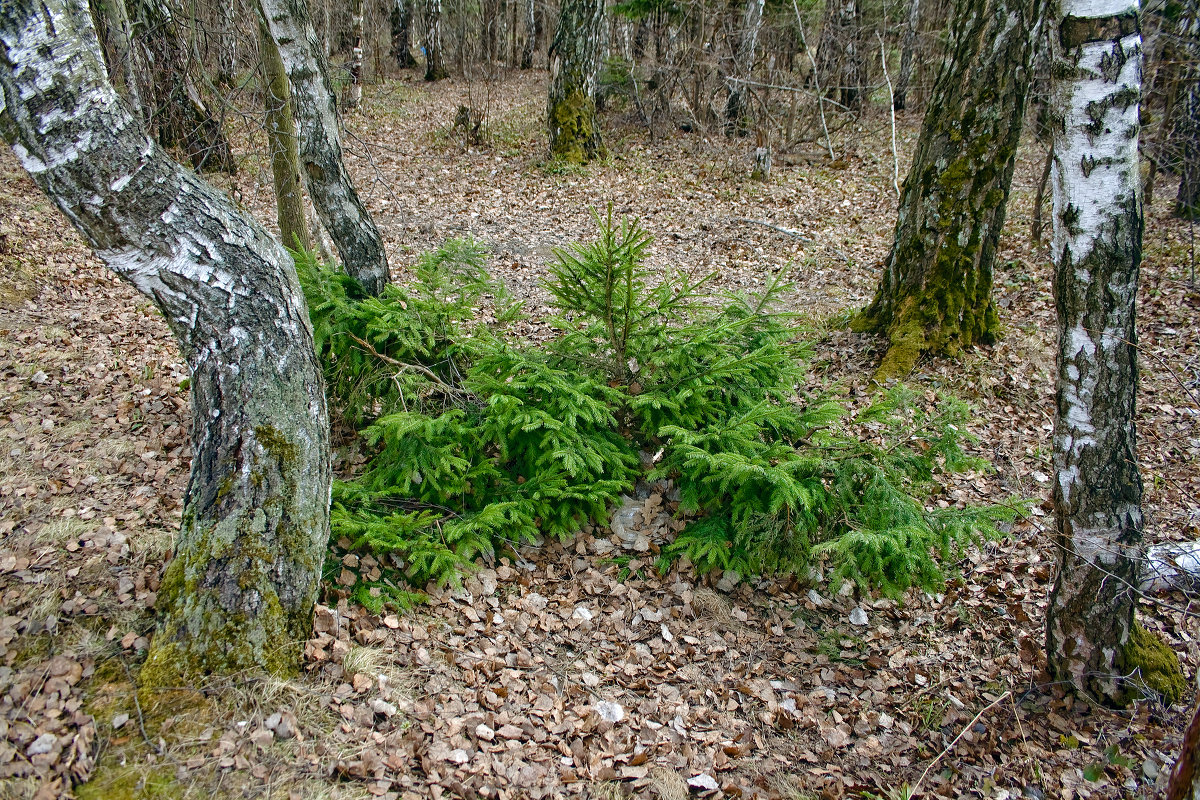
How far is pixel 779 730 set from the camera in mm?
3584

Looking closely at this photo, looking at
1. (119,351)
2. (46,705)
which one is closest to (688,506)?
(46,705)

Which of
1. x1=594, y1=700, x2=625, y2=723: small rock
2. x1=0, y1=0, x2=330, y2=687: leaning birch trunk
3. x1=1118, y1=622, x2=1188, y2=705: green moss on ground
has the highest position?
x1=0, y1=0, x2=330, y2=687: leaning birch trunk

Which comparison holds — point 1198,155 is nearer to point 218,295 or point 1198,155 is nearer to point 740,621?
point 740,621

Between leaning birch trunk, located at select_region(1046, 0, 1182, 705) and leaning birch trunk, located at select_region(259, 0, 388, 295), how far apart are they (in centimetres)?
512

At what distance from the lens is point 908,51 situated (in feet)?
48.1

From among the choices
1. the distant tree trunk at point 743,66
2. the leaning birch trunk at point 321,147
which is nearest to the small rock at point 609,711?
the leaning birch trunk at point 321,147

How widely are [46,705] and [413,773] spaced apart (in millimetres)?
1594

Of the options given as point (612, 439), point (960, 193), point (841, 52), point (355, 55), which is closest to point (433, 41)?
point (355, 55)

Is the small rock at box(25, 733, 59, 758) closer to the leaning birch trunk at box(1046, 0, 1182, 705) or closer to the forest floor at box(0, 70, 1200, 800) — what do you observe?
the forest floor at box(0, 70, 1200, 800)

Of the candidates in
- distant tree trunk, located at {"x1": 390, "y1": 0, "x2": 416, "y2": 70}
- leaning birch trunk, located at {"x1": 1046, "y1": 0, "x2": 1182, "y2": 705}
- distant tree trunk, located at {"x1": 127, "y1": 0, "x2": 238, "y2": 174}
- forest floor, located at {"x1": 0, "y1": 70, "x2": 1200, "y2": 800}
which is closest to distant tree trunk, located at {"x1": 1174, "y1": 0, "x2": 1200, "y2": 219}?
forest floor, located at {"x1": 0, "y1": 70, "x2": 1200, "y2": 800}

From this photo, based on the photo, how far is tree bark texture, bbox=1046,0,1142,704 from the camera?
284 cm

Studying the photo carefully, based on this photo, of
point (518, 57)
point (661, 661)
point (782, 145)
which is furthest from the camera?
point (518, 57)

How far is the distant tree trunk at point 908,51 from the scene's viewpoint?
14.2m

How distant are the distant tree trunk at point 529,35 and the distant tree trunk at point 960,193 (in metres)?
20.3
